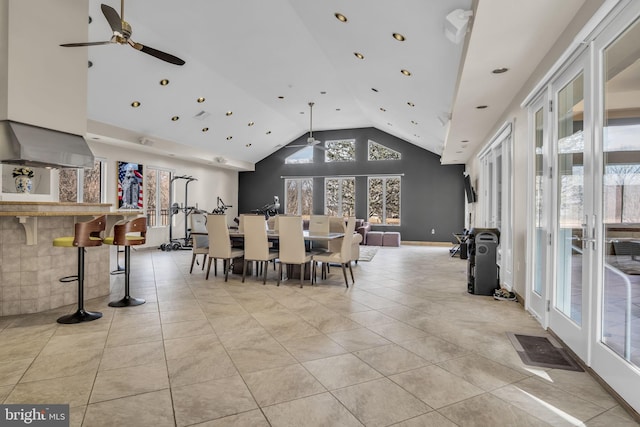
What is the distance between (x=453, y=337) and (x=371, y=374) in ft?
3.48

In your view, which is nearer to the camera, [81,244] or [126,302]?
[81,244]

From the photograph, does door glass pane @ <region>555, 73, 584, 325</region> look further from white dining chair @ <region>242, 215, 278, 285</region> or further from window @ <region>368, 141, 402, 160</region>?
window @ <region>368, 141, 402, 160</region>

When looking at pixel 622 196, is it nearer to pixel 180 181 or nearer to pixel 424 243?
pixel 424 243

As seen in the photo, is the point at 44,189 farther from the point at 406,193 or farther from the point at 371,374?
the point at 406,193

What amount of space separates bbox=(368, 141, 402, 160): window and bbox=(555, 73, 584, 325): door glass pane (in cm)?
910

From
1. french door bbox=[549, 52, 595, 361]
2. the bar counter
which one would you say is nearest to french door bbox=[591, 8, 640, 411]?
french door bbox=[549, 52, 595, 361]

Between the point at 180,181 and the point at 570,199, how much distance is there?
1030 centimetres

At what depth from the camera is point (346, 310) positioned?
12.4ft

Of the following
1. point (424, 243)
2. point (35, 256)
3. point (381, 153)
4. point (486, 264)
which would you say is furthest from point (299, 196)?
point (35, 256)

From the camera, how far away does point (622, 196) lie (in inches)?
79.1

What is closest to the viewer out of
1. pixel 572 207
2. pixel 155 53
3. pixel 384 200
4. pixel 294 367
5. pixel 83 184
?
pixel 294 367

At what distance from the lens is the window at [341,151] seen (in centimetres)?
1255

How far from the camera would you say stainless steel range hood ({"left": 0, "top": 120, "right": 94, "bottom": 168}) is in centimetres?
348

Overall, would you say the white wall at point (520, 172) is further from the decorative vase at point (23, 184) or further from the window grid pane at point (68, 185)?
the window grid pane at point (68, 185)
